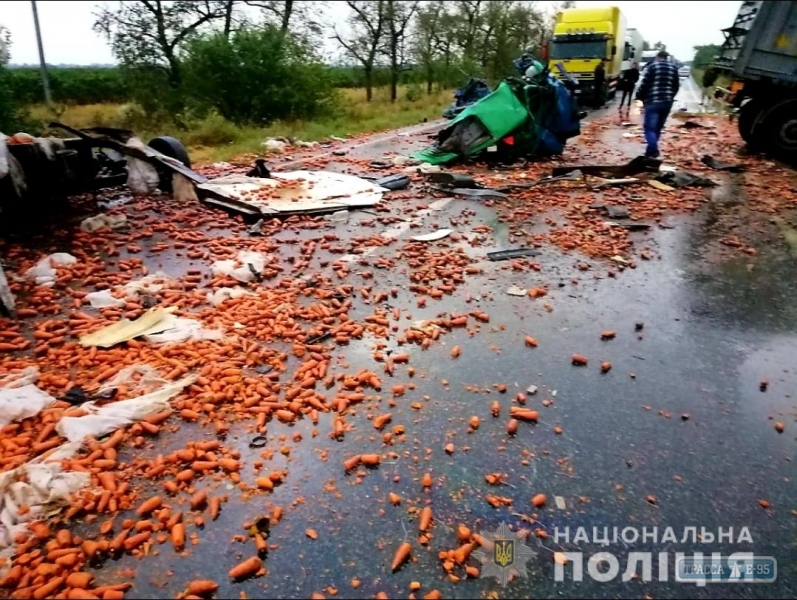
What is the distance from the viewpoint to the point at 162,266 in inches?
222

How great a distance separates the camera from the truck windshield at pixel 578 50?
2380 cm

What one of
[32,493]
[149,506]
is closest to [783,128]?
[149,506]

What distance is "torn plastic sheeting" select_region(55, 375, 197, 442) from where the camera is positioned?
2953mm

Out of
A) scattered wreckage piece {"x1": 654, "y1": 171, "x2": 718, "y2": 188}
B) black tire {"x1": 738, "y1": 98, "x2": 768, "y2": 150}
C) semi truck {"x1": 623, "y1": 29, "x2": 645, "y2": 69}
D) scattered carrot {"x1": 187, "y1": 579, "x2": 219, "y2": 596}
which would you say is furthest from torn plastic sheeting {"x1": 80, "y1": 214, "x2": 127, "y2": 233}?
semi truck {"x1": 623, "y1": 29, "x2": 645, "y2": 69}

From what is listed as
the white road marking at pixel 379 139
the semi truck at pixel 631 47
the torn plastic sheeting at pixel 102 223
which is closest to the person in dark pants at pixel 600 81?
the semi truck at pixel 631 47

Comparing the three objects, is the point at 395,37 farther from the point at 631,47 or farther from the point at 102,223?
the point at 102,223

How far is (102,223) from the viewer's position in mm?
6758

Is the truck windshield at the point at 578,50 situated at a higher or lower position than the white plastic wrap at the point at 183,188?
higher

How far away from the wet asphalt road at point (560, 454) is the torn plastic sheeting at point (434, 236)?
1.74 m

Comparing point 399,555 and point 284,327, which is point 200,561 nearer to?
point 399,555

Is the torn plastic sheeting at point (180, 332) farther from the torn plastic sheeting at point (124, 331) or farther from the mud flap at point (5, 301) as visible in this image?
the mud flap at point (5, 301)

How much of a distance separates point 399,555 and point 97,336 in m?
3.07

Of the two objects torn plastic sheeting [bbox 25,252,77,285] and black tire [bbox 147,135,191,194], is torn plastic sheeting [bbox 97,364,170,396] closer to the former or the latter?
torn plastic sheeting [bbox 25,252,77,285]

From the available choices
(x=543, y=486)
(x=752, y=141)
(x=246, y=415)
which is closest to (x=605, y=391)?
(x=543, y=486)
